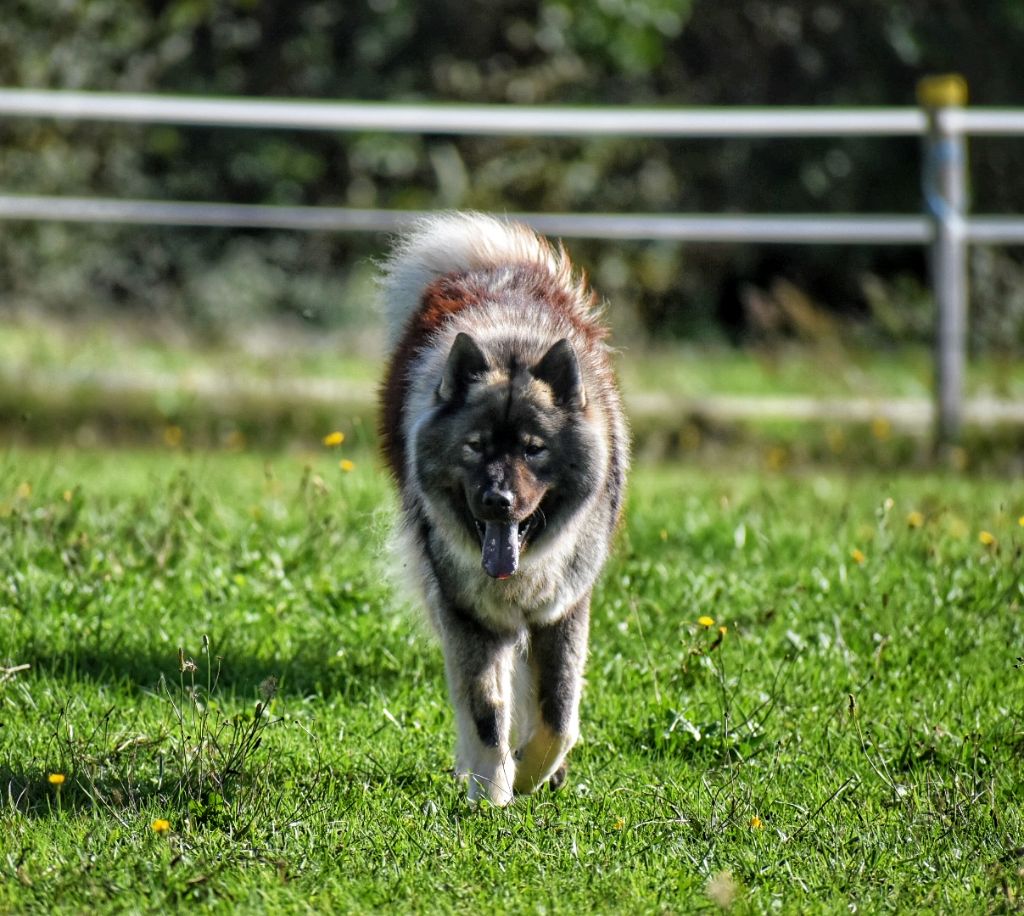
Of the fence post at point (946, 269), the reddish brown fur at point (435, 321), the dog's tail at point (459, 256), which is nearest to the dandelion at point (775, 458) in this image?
the fence post at point (946, 269)

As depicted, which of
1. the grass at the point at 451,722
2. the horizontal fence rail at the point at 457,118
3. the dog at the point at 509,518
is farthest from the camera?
the horizontal fence rail at the point at 457,118

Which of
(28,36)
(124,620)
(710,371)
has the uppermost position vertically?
(28,36)

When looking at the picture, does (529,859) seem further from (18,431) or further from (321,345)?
(321,345)

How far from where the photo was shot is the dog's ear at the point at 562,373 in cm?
402

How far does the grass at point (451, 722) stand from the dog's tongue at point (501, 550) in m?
0.59

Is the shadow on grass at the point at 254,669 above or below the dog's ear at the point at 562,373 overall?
below

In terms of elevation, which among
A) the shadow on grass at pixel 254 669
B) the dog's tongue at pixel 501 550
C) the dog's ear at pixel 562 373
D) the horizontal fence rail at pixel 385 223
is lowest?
the shadow on grass at pixel 254 669

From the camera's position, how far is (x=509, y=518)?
3818 millimetres

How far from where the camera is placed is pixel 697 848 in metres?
3.59

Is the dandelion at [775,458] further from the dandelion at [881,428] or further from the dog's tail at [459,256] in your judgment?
the dog's tail at [459,256]

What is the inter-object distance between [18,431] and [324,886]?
525 centimetres

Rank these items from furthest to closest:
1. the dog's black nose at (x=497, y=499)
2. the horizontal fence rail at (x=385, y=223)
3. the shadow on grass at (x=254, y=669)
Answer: the horizontal fence rail at (x=385, y=223) → the shadow on grass at (x=254, y=669) → the dog's black nose at (x=497, y=499)

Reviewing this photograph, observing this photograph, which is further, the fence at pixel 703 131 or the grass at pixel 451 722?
the fence at pixel 703 131

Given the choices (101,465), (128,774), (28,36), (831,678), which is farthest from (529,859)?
(28,36)
